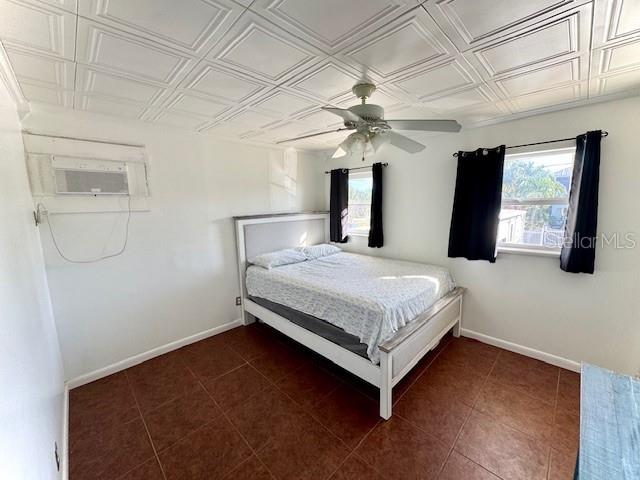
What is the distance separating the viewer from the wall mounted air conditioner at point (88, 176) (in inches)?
82.7

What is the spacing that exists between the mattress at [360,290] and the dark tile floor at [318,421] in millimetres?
545

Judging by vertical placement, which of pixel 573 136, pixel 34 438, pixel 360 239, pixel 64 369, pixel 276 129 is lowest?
pixel 64 369

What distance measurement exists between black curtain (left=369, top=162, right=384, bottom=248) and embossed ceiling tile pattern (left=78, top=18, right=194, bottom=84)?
246 centimetres

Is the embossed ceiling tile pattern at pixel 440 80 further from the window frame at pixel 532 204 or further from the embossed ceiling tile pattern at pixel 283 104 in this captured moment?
the window frame at pixel 532 204

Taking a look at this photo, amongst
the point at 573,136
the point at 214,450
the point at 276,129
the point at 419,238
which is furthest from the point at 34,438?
the point at 573,136

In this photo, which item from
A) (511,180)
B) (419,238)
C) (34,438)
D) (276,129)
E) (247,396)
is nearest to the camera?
(34,438)

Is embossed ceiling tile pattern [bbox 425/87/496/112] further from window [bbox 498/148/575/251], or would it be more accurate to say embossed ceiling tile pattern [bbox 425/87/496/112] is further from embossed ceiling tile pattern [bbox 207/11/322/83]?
embossed ceiling tile pattern [bbox 207/11/322/83]

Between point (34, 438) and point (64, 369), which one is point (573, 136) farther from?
point (64, 369)

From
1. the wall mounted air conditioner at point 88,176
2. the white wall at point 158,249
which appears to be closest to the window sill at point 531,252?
the white wall at point 158,249

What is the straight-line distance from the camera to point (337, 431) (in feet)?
5.89

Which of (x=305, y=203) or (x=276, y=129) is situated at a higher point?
(x=276, y=129)

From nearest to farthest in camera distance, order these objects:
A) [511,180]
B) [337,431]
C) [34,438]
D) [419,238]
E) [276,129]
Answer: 1. [34,438]
2. [337,431]
3. [511,180]
4. [276,129]
5. [419,238]

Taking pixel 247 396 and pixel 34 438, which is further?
pixel 247 396

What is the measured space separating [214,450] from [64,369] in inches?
63.4
